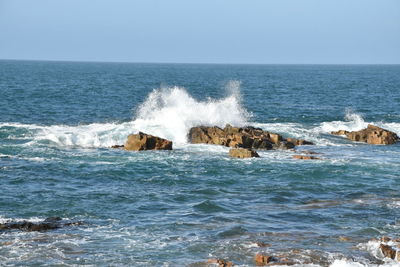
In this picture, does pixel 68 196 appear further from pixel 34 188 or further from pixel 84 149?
pixel 84 149

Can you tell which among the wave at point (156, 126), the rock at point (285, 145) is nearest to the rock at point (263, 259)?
the rock at point (285, 145)

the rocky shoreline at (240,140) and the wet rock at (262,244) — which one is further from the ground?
the rocky shoreline at (240,140)

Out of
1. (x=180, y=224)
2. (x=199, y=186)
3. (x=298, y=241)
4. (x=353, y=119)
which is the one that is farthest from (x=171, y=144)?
(x=353, y=119)

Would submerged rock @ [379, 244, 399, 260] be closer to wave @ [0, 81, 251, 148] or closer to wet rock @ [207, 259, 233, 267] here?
wet rock @ [207, 259, 233, 267]

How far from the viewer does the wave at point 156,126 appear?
37.7 m

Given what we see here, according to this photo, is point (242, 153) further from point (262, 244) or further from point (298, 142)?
point (262, 244)

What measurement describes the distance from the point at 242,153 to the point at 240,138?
312cm

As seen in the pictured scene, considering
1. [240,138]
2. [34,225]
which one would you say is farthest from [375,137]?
[34,225]

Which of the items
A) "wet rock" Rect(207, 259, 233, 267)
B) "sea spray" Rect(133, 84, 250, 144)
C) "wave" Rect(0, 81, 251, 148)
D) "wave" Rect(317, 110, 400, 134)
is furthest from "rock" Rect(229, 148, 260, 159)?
"wet rock" Rect(207, 259, 233, 267)

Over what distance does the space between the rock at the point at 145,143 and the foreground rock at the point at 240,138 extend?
3085mm

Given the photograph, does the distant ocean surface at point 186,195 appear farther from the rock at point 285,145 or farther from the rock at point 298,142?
the rock at point 285,145

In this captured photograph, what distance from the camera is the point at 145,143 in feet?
114

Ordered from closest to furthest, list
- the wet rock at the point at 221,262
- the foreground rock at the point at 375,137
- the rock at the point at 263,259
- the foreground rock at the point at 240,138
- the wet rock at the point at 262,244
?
the wet rock at the point at 221,262
the rock at the point at 263,259
the wet rock at the point at 262,244
the foreground rock at the point at 240,138
the foreground rock at the point at 375,137

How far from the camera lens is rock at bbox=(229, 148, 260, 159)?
3288 cm
